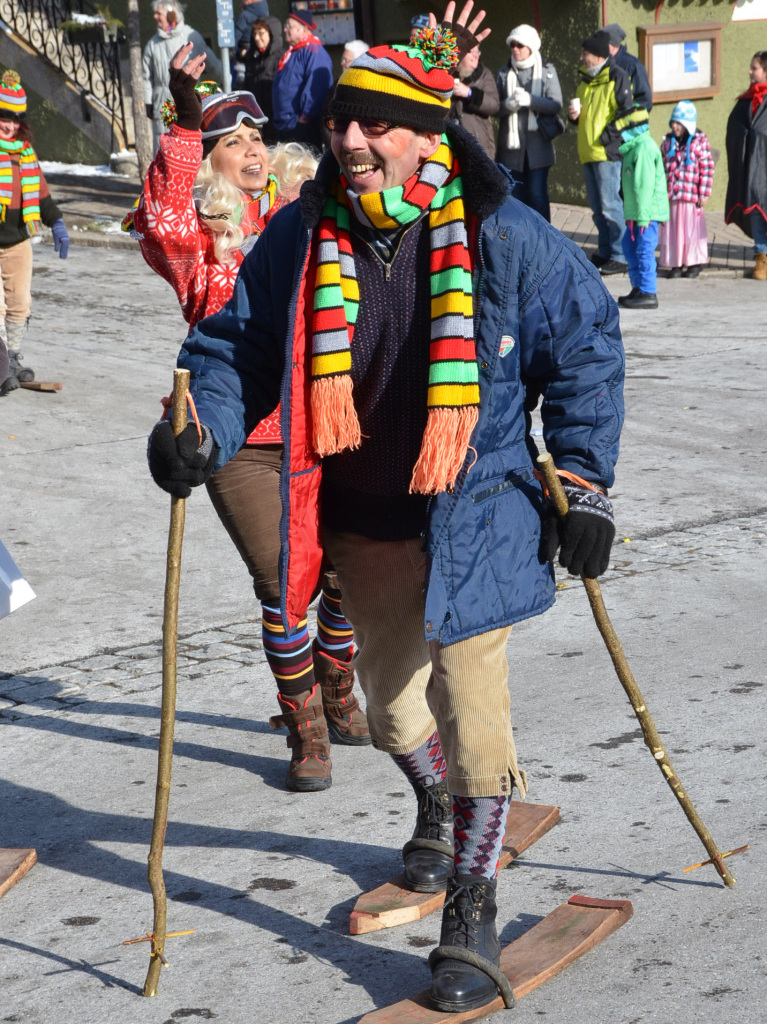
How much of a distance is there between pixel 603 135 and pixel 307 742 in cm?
1046

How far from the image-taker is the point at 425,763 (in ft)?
12.0

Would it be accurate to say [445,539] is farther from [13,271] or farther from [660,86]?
[660,86]

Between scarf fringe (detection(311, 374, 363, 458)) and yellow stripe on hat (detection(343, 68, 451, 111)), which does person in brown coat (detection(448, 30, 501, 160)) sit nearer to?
yellow stripe on hat (detection(343, 68, 451, 111))

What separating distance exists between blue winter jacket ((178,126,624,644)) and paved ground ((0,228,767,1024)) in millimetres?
827

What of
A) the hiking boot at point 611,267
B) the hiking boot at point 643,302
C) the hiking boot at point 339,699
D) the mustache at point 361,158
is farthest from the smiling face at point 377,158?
the hiking boot at point 611,267

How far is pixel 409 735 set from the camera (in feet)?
11.6

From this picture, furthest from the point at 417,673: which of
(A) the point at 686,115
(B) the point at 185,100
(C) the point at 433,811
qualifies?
(A) the point at 686,115

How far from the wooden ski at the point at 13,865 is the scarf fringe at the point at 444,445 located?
1603mm

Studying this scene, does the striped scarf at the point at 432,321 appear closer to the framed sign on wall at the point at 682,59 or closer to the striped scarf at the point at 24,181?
the striped scarf at the point at 24,181

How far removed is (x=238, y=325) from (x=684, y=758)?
199 cm

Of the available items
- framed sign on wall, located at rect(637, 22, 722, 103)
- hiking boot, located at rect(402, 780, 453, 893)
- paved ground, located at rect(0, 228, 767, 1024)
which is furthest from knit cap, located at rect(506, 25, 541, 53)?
hiking boot, located at rect(402, 780, 453, 893)

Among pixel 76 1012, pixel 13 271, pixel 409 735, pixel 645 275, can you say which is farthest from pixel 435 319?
pixel 645 275

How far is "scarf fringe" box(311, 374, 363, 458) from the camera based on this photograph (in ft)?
10.5

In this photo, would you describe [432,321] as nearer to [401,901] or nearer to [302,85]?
[401,901]
